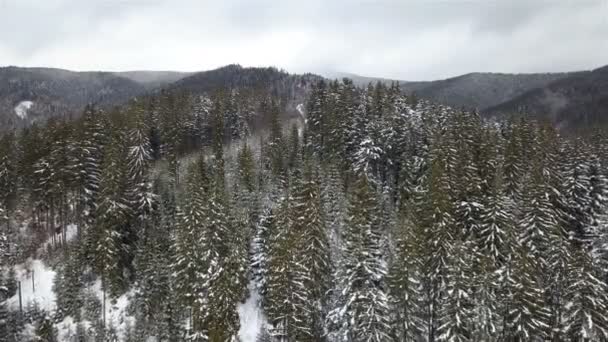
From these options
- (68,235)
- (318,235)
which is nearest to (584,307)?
(318,235)

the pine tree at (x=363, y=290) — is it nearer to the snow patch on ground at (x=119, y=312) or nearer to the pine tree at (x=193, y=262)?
the pine tree at (x=193, y=262)

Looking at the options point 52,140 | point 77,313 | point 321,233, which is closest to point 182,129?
point 52,140

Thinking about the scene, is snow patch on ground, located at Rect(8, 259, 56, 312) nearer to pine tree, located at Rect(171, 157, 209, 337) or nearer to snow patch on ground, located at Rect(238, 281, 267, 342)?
pine tree, located at Rect(171, 157, 209, 337)

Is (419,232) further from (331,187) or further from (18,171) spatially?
(18,171)

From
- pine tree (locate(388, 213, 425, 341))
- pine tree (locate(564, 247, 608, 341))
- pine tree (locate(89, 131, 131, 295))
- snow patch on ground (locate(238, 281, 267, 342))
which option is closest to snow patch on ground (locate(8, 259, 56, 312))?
pine tree (locate(89, 131, 131, 295))

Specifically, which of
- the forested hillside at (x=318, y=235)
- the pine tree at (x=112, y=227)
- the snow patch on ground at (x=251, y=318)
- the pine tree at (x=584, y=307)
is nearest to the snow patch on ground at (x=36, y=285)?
the forested hillside at (x=318, y=235)

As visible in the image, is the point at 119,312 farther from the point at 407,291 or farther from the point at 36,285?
the point at 407,291
